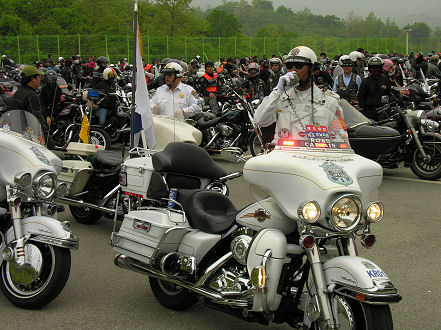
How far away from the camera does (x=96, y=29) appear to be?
237 ft

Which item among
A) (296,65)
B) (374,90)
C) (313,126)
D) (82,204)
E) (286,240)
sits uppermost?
(296,65)

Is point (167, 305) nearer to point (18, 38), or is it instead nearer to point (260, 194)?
Result: point (260, 194)

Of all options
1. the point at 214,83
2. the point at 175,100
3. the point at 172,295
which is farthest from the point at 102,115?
the point at 172,295

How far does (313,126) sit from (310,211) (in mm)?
734

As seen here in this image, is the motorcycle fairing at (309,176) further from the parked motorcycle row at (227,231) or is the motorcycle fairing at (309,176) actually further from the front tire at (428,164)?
the front tire at (428,164)

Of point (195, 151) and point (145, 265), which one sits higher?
point (195, 151)

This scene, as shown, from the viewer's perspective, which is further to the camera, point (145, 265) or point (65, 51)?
point (65, 51)

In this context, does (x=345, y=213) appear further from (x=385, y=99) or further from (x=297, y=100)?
(x=385, y=99)

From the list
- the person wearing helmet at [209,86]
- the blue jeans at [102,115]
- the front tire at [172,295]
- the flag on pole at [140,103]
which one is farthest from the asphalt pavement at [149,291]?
the person wearing helmet at [209,86]

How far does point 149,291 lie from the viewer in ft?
17.9

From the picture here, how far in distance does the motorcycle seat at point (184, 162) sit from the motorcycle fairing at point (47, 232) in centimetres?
98

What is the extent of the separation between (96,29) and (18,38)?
32.8 m

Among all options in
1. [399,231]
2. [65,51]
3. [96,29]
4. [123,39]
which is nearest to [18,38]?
[65,51]

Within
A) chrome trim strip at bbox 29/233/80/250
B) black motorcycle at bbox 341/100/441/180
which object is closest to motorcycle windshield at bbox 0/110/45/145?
chrome trim strip at bbox 29/233/80/250
